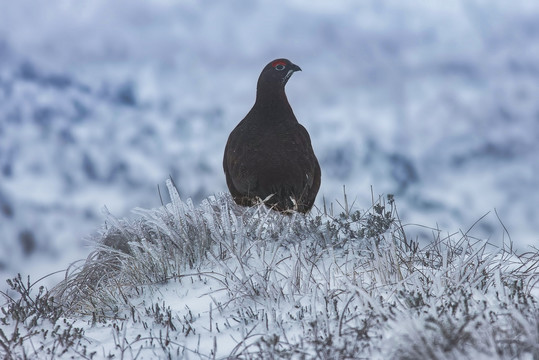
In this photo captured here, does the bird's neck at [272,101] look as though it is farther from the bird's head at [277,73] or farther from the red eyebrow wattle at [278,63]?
the red eyebrow wattle at [278,63]

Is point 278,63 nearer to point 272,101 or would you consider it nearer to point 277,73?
point 277,73

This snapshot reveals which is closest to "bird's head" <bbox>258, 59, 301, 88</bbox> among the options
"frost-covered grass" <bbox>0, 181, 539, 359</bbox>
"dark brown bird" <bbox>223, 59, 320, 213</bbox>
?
"dark brown bird" <bbox>223, 59, 320, 213</bbox>

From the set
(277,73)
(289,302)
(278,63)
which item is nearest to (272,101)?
(277,73)

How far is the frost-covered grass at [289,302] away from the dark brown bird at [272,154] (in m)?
1.01

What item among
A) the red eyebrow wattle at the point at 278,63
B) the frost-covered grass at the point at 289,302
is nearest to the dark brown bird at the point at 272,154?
the red eyebrow wattle at the point at 278,63

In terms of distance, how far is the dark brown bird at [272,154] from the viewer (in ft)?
20.2

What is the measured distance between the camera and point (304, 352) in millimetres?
2709

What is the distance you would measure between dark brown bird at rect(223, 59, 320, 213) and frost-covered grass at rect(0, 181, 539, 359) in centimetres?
101

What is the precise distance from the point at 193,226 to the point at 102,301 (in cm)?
118

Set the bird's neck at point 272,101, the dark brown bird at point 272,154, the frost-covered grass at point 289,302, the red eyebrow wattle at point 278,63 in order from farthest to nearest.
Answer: the red eyebrow wattle at point 278,63 → the bird's neck at point 272,101 → the dark brown bird at point 272,154 → the frost-covered grass at point 289,302

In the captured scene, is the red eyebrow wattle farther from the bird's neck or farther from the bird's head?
the bird's neck

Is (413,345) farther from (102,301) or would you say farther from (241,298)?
(102,301)

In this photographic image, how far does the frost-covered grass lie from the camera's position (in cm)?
267

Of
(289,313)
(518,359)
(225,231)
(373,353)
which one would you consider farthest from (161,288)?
(518,359)
